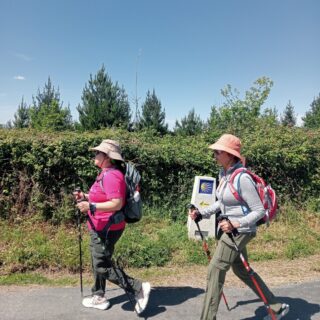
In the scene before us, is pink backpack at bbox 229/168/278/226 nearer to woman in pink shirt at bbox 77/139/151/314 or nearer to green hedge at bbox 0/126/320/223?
woman in pink shirt at bbox 77/139/151/314

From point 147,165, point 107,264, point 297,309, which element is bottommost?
point 297,309

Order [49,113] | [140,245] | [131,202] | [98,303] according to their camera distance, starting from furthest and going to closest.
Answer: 1. [49,113]
2. [140,245]
3. [98,303]
4. [131,202]

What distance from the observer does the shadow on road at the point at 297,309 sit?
4168 millimetres

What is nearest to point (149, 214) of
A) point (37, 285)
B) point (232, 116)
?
point (37, 285)

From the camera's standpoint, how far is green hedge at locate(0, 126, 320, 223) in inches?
290

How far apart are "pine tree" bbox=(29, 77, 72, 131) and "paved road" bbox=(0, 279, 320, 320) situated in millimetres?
14895

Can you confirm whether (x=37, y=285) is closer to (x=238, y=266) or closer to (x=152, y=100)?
(x=238, y=266)

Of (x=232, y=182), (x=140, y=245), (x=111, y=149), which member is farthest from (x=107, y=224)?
(x=140, y=245)

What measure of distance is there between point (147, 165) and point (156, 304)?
3.97 metres

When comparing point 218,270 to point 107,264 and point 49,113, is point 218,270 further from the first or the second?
point 49,113

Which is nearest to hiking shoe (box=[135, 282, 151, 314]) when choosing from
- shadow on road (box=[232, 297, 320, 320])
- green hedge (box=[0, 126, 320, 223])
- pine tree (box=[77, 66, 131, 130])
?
shadow on road (box=[232, 297, 320, 320])

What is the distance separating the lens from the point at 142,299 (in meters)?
4.18

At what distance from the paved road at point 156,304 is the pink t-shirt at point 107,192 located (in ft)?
3.20

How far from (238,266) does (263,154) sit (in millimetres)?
5311
